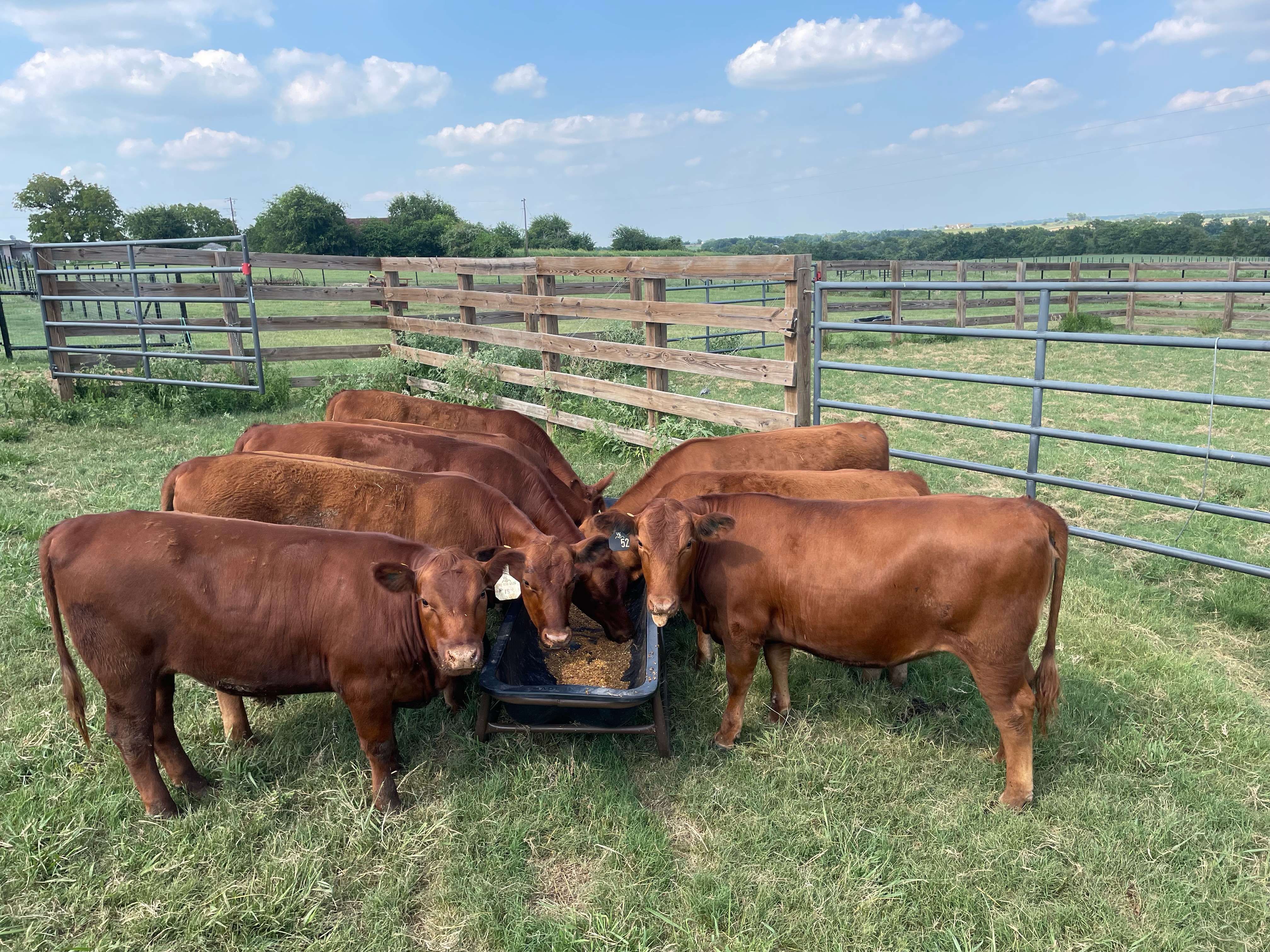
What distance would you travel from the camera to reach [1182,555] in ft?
14.9

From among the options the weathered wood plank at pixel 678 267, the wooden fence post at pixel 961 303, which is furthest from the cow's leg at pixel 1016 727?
the wooden fence post at pixel 961 303

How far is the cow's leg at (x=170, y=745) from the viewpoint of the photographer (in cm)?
342

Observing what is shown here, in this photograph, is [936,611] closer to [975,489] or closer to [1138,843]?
[1138,843]

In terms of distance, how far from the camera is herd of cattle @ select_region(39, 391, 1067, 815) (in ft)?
10.6

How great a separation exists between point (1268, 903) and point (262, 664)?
389 centimetres

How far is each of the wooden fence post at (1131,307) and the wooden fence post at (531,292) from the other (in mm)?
15350

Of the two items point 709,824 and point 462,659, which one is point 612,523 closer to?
point 462,659

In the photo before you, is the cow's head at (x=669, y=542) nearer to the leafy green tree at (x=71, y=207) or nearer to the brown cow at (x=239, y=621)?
the brown cow at (x=239, y=621)

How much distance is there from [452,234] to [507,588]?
62.4 meters

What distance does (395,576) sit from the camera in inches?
129

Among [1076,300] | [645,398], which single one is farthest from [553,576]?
[1076,300]

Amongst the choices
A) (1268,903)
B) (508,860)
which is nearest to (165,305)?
(508,860)

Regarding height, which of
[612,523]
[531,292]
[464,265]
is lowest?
[612,523]

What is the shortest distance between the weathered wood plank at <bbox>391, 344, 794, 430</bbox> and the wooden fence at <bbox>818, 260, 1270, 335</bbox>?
9.57m
